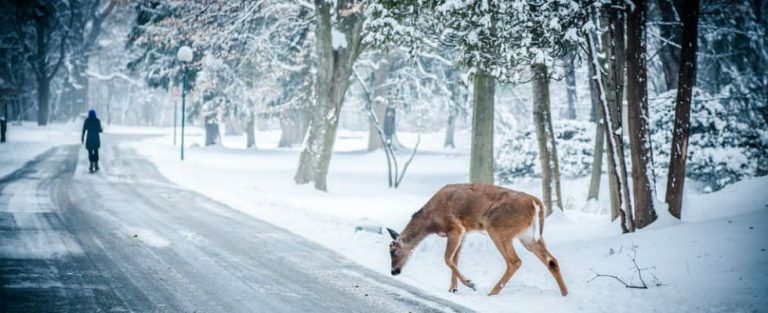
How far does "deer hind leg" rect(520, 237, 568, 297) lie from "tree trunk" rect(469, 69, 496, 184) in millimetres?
5789

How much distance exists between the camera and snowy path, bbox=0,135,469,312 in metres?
5.54

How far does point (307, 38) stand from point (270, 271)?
1769 centimetres

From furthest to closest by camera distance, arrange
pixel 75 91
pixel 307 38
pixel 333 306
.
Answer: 1. pixel 75 91
2. pixel 307 38
3. pixel 333 306

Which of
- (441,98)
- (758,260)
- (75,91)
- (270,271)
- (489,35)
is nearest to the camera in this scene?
(758,260)

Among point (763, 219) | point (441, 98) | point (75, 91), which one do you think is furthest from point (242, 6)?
point (75, 91)

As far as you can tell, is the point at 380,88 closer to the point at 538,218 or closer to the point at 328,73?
the point at 328,73

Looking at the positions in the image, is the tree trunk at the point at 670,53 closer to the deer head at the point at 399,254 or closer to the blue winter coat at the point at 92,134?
the deer head at the point at 399,254

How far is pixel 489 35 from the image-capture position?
868cm

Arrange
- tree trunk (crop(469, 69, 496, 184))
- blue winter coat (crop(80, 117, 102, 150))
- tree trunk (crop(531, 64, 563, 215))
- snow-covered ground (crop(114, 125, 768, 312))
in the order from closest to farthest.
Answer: snow-covered ground (crop(114, 125, 768, 312)) < tree trunk (crop(531, 64, 563, 215)) < tree trunk (crop(469, 69, 496, 184)) < blue winter coat (crop(80, 117, 102, 150))

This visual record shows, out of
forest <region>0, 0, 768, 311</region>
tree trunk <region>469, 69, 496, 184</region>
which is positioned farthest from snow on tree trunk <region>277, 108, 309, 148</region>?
tree trunk <region>469, 69, 496, 184</region>

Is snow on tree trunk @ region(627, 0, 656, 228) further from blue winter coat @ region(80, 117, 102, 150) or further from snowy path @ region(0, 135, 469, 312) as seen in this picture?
blue winter coat @ region(80, 117, 102, 150)

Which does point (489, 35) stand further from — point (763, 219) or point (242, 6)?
point (242, 6)

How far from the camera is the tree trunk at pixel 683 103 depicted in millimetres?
7699

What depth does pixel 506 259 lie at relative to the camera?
6.23m
